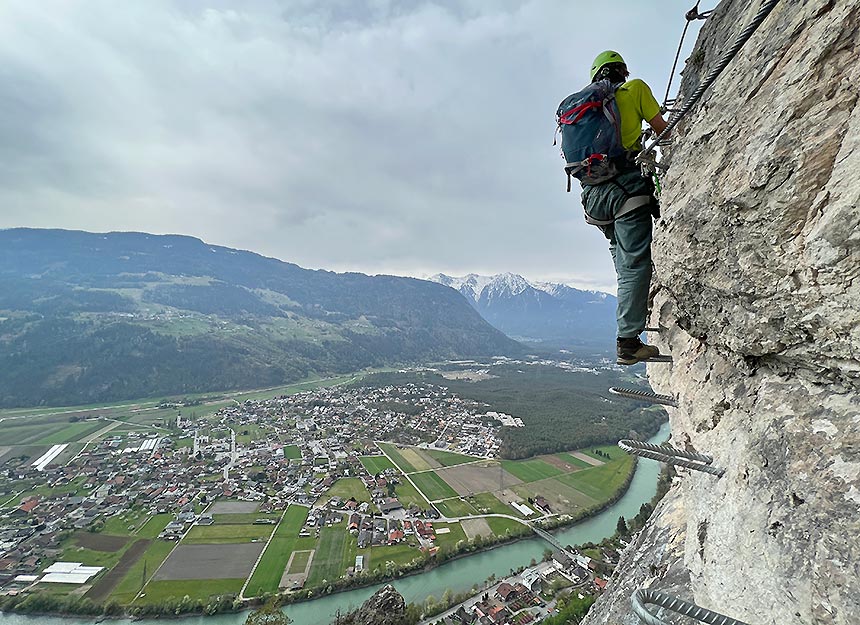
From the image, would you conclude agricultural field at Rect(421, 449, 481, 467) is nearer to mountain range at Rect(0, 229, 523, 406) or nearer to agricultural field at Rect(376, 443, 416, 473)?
agricultural field at Rect(376, 443, 416, 473)

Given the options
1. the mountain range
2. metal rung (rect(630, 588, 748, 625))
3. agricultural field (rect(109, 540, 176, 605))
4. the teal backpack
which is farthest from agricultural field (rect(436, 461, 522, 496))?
the mountain range

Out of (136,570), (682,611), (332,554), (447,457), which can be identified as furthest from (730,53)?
(447,457)

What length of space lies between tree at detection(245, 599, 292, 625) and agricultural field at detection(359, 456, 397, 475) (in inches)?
890

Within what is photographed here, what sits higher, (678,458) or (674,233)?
(674,233)

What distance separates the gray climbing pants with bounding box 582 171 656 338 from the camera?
3078mm

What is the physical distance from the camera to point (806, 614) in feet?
5.43

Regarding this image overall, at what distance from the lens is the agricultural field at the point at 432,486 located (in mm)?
38531

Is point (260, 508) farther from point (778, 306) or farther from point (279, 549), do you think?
point (778, 306)

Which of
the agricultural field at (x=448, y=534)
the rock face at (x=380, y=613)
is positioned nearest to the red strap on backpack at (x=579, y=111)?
the rock face at (x=380, y=613)

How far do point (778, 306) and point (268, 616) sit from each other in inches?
1029

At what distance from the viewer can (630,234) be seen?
3.09 m

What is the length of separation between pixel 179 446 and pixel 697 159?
6768 centimetres

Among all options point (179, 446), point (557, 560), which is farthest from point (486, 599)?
point (179, 446)

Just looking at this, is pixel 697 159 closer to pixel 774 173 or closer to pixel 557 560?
pixel 774 173
